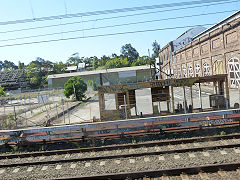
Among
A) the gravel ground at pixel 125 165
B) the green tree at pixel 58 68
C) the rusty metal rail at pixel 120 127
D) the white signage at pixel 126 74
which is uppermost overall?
the green tree at pixel 58 68

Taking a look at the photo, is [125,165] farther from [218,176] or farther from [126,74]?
[126,74]

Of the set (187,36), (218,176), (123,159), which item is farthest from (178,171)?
(187,36)

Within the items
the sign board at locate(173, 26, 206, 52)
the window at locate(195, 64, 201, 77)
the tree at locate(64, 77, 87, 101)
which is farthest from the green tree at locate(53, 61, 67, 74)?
the window at locate(195, 64, 201, 77)

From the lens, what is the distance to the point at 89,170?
7395mm

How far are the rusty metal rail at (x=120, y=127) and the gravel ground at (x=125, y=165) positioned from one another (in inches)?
108

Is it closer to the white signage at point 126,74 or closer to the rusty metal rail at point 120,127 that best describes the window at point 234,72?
the rusty metal rail at point 120,127

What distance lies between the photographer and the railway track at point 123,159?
727 cm

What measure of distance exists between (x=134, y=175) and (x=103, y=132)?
178 inches

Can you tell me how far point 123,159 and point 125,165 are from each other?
58 cm

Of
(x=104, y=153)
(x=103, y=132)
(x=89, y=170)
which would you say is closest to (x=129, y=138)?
(x=103, y=132)

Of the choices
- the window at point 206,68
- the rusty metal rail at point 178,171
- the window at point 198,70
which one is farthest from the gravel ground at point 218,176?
the window at point 198,70

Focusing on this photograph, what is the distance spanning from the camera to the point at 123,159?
8.09 meters

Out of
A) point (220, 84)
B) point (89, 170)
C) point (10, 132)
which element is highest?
point (220, 84)

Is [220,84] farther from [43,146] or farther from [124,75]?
[124,75]
